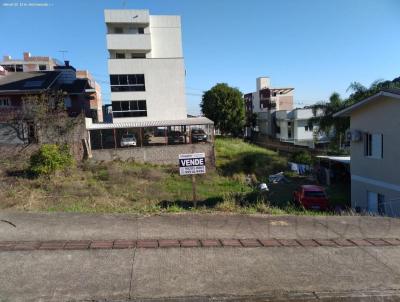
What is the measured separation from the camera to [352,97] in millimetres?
29312

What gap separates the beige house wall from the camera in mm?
15094

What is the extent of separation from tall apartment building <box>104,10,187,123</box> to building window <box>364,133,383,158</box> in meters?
23.3

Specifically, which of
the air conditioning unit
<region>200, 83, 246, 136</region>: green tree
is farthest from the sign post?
<region>200, 83, 246, 136</region>: green tree

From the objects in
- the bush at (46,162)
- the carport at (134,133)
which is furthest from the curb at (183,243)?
the carport at (134,133)

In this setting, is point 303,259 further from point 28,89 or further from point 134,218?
point 28,89

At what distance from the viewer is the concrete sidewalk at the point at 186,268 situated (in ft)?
12.1

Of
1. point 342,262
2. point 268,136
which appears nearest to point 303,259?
point 342,262

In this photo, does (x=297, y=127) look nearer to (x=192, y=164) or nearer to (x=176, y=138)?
(x=176, y=138)

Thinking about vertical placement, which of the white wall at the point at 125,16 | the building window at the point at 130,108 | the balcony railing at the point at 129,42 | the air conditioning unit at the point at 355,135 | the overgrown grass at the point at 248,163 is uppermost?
the white wall at the point at 125,16

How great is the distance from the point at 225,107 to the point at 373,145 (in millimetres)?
30956

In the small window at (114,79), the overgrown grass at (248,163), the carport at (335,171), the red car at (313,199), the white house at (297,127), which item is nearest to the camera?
the red car at (313,199)

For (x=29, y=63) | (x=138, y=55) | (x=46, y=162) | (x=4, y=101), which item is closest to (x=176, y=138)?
(x=138, y=55)

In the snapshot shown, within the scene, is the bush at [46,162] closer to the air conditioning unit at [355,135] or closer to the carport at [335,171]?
the air conditioning unit at [355,135]

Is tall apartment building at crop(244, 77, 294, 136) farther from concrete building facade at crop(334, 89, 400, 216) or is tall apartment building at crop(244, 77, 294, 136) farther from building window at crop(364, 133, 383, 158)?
building window at crop(364, 133, 383, 158)
